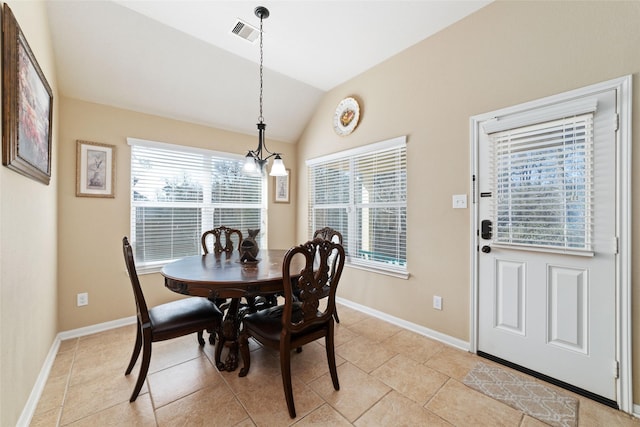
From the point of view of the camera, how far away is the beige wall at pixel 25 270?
4.21ft

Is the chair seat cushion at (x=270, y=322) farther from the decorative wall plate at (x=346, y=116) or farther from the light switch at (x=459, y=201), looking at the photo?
the decorative wall plate at (x=346, y=116)

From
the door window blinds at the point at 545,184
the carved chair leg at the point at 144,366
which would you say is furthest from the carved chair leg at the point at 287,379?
the door window blinds at the point at 545,184

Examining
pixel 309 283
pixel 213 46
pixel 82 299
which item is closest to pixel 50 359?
pixel 82 299

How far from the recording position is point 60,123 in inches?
101

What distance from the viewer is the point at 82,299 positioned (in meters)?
2.64

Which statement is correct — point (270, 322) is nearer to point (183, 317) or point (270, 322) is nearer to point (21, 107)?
point (183, 317)

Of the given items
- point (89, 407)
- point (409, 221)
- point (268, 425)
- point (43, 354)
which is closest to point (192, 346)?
point (89, 407)

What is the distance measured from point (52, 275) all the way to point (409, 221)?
336 centimetres

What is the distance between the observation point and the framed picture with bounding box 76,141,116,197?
8.63 ft

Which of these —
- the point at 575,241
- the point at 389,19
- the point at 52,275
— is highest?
the point at 389,19

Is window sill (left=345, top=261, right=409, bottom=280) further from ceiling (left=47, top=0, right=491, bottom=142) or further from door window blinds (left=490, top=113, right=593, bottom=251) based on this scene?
ceiling (left=47, top=0, right=491, bottom=142)

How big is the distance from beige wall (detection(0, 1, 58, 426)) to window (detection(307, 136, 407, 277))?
2842 millimetres

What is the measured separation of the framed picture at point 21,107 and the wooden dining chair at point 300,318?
1.49m

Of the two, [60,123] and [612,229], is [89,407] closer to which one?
[60,123]
